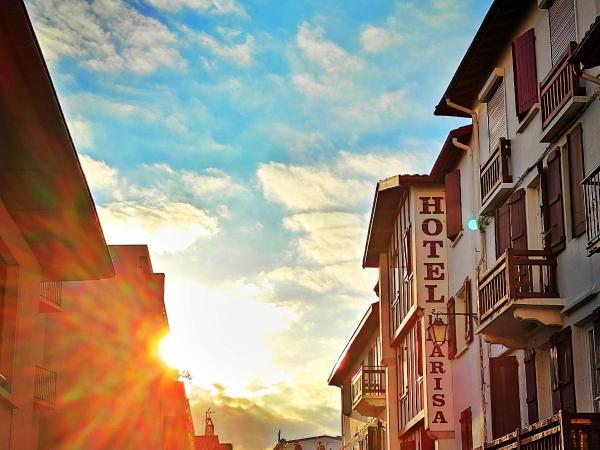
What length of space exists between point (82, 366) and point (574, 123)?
2629 centimetres

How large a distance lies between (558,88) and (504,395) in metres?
7.71

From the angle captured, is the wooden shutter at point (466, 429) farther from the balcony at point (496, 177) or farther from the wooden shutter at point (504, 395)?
the balcony at point (496, 177)

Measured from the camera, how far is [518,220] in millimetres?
23516

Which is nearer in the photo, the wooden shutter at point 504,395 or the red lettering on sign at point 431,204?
the wooden shutter at point 504,395

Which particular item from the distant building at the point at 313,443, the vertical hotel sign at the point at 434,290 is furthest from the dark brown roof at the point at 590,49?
the distant building at the point at 313,443

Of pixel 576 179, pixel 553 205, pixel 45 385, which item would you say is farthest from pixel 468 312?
pixel 45 385

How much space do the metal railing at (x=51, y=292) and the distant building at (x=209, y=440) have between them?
7553cm

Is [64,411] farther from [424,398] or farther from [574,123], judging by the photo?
[574,123]

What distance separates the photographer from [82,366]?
41.9m

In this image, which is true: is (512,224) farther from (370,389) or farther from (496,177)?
(370,389)

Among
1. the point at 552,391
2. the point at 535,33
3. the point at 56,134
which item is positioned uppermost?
the point at 535,33

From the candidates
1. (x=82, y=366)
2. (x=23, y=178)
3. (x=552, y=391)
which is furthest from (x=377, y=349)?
(x=23, y=178)

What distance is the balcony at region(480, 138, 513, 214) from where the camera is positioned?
79.0 ft

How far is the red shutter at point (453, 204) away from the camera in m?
30.4
